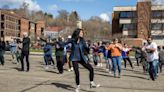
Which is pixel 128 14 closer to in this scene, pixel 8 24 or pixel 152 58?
pixel 8 24

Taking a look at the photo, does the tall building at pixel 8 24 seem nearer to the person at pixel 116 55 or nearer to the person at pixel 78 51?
the person at pixel 116 55

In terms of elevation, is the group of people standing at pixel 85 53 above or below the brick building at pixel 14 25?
below

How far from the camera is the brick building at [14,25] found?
121500 millimetres

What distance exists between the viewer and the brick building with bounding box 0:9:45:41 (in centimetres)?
12150

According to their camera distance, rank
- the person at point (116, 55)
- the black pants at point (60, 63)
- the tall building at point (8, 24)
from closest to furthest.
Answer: the person at point (116, 55)
the black pants at point (60, 63)
the tall building at point (8, 24)

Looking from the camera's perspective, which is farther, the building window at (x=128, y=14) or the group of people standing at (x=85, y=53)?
the building window at (x=128, y=14)

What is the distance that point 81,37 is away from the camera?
40.6ft

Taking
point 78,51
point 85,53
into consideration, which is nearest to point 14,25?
point 85,53

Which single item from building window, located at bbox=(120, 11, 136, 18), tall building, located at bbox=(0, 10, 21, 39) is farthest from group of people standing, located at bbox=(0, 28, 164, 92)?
tall building, located at bbox=(0, 10, 21, 39)

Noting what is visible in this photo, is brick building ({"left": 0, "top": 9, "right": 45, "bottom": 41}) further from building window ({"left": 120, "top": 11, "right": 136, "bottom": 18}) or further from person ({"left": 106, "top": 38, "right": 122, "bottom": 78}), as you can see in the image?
person ({"left": 106, "top": 38, "right": 122, "bottom": 78})

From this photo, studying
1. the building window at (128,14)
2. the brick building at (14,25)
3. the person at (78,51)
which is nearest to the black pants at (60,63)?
the person at (78,51)

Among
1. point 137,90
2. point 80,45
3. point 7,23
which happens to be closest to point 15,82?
point 80,45

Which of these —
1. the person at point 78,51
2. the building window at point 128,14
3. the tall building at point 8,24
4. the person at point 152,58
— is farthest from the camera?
the tall building at point 8,24

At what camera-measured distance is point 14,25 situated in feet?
436
